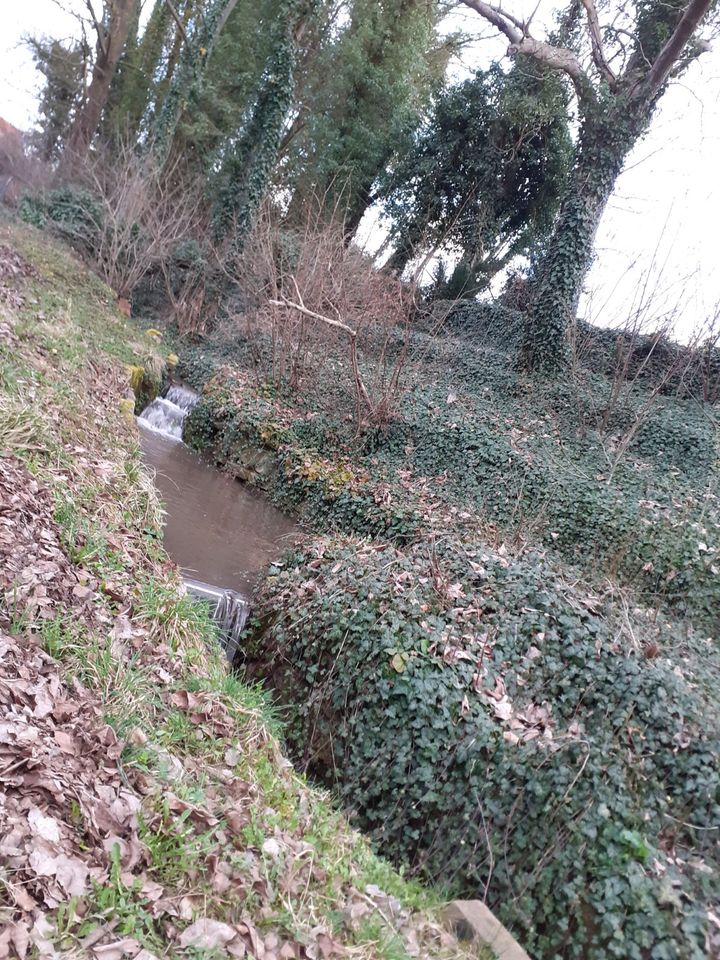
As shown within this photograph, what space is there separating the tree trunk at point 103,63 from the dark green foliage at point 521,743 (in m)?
22.5

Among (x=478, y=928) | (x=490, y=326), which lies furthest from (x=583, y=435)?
(x=478, y=928)

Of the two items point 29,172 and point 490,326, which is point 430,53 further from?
point 29,172

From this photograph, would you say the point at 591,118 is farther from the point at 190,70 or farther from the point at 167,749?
the point at 167,749

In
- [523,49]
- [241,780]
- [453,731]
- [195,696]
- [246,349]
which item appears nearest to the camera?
[241,780]

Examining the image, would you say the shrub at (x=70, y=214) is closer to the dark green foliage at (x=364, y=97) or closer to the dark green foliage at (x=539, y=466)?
the dark green foliage at (x=539, y=466)

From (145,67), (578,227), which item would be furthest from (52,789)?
(145,67)

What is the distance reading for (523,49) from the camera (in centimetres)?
1267

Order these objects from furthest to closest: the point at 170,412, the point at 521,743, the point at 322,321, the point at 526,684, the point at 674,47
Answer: the point at 170,412
the point at 322,321
the point at 674,47
the point at 526,684
the point at 521,743

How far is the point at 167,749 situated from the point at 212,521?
18.0 feet

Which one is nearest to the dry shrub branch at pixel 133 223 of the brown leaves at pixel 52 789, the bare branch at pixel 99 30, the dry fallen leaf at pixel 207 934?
the bare branch at pixel 99 30

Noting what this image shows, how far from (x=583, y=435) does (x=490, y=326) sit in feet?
21.4

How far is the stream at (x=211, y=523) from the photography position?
650 cm

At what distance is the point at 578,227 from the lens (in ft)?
42.8

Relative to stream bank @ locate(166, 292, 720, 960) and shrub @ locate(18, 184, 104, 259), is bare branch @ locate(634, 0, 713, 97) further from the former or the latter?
shrub @ locate(18, 184, 104, 259)
